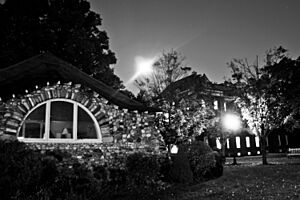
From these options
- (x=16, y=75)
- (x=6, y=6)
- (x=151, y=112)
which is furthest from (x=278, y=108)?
(x=6, y=6)

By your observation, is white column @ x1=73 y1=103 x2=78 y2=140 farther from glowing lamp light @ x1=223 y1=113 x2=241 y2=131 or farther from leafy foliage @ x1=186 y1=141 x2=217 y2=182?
glowing lamp light @ x1=223 y1=113 x2=241 y2=131

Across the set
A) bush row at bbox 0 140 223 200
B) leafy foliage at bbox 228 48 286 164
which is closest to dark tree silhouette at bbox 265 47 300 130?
leafy foliage at bbox 228 48 286 164

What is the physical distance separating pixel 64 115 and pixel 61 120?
211 mm

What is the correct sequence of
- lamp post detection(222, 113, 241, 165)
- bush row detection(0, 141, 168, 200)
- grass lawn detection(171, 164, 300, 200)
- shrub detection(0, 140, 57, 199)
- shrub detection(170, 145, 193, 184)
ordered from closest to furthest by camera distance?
shrub detection(0, 140, 57, 199)
bush row detection(0, 141, 168, 200)
grass lawn detection(171, 164, 300, 200)
shrub detection(170, 145, 193, 184)
lamp post detection(222, 113, 241, 165)

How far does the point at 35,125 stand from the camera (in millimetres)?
9383

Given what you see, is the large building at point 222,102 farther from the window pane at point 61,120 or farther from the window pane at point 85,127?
the window pane at point 61,120

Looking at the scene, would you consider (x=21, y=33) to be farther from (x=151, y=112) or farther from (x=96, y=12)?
(x=151, y=112)

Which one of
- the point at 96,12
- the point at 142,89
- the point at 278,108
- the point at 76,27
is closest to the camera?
the point at 278,108

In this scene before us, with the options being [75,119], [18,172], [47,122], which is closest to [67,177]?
[18,172]

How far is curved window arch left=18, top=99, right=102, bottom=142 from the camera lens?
9.29 meters

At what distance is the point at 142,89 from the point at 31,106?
11.7 meters

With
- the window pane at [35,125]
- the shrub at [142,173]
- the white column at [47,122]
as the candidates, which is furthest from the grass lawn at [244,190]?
the window pane at [35,125]

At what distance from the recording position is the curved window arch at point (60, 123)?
9289 mm

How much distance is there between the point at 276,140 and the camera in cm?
3728
